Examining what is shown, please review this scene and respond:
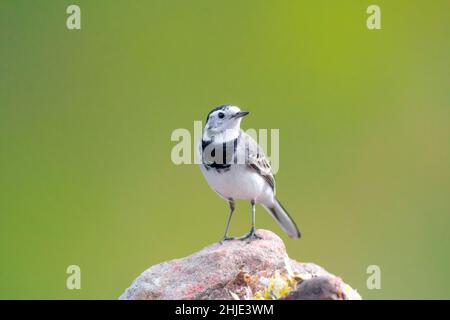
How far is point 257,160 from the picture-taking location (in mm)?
6578

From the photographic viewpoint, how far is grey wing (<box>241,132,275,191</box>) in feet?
21.3

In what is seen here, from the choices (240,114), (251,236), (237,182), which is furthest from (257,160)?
(251,236)

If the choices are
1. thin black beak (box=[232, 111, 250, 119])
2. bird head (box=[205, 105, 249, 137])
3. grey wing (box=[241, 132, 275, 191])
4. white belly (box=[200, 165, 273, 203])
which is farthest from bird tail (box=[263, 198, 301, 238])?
thin black beak (box=[232, 111, 250, 119])

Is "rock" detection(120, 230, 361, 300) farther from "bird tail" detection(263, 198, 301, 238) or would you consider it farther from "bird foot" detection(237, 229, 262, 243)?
"bird tail" detection(263, 198, 301, 238)

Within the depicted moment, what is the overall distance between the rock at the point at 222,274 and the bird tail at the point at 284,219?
1.62 metres

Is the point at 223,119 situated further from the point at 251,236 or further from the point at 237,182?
the point at 251,236

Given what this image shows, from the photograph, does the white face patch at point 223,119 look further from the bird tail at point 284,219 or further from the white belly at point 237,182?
the bird tail at point 284,219

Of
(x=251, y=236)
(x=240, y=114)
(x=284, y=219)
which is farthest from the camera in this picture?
(x=284, y=219)

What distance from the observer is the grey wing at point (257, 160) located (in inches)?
256

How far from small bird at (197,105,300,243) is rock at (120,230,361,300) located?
0.80 m

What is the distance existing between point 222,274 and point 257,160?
70.5 inches

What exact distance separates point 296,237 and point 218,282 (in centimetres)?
241
